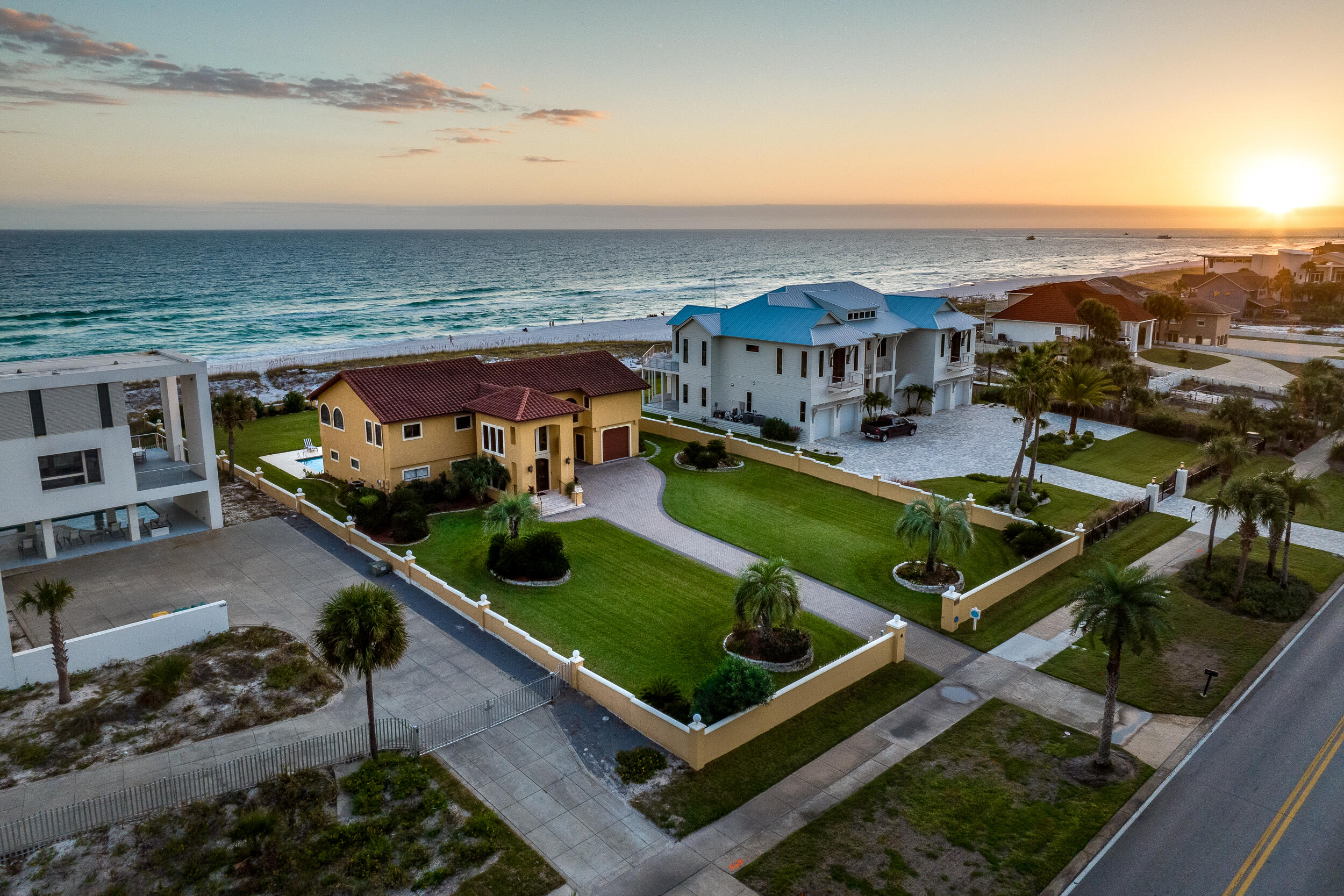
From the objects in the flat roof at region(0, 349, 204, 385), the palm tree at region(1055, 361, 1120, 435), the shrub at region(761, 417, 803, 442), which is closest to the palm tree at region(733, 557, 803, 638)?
the flat roof at region(0, 349, 204, 385)

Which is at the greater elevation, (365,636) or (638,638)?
(365,636)

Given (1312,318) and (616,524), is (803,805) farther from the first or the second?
(1312,318)

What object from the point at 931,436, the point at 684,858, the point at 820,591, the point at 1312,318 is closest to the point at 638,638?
the point at 820,591

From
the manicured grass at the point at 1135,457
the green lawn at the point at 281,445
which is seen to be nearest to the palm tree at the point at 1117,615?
the manicured grass at the point at 1135,457

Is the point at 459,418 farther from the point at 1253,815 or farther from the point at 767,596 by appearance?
the point at 1253,815

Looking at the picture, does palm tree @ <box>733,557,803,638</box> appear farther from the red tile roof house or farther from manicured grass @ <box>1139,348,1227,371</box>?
manicured grass @ <box>1139,348,1227,371</box>

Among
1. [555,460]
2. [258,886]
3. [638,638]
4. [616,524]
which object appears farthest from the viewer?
[555,460]

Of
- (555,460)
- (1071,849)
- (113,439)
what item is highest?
(113,439)
